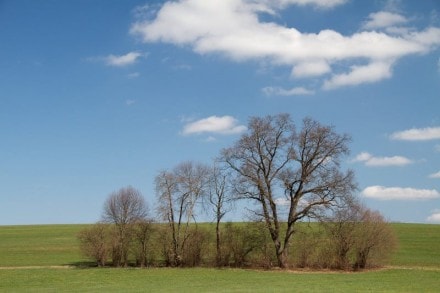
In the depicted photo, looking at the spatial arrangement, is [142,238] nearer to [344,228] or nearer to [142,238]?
[142,238]

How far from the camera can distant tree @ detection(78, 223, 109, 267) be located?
49906 millimetres

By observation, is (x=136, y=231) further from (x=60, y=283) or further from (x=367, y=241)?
(x=367, y=241)

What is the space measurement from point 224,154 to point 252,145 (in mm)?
2769

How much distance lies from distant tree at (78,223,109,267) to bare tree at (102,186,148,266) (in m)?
0.94

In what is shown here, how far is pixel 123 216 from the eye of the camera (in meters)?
51.2

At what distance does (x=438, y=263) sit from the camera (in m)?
49.0

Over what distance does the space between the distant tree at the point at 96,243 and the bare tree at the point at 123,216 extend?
3.09 ft

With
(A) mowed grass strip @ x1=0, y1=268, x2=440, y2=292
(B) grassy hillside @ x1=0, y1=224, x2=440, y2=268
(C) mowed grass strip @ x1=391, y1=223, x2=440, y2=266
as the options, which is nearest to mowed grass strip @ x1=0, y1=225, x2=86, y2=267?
(B) grassy hillside @ x1=0, y1=224, x2=440, y2=268

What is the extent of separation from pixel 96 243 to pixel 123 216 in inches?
140

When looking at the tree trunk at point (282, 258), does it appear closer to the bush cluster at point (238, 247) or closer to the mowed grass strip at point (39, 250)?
the bush cluster at point (238, 247)

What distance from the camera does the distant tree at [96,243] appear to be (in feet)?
164

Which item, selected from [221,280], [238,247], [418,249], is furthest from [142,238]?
[418,249]

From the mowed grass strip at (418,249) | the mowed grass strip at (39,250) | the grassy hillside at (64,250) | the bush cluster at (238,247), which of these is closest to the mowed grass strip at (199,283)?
the bush cluster at (238,247)

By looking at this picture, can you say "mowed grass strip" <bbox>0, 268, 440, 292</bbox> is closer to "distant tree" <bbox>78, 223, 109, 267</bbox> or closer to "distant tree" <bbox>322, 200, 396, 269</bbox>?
"distant tree" <bbox>322, 200, 396, 269</bbox>
